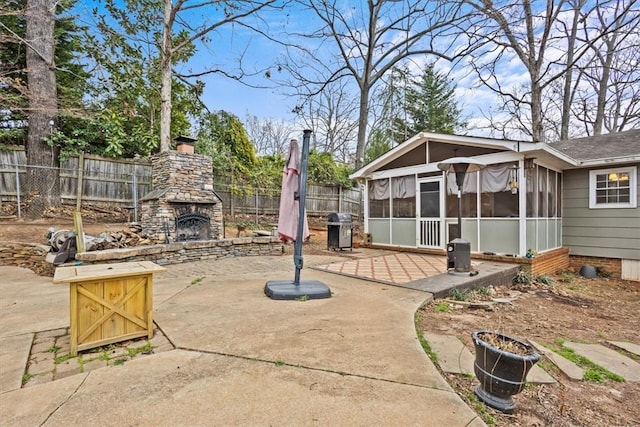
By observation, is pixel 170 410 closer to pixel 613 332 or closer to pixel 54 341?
pixel 54 341

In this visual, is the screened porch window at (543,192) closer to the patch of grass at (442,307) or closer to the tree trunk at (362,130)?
the patch of grass at (442,307)

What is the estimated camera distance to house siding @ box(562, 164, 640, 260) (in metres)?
6.69

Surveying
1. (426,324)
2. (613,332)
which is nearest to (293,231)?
(426,324)

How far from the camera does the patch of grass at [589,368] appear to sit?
7.06 feet

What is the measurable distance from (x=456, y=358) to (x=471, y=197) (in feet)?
18.8

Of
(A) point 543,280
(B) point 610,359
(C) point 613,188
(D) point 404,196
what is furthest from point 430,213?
(B) point 610,359

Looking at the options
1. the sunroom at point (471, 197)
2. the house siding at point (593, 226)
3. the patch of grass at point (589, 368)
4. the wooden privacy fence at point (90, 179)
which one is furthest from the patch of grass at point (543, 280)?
the wooden privacy fence at point (90, 179)

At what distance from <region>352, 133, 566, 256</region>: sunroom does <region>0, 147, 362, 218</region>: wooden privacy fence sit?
5101 millimetres

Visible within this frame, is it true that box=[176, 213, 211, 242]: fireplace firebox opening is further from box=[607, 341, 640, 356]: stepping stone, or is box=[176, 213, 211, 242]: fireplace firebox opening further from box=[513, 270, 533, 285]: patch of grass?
box=[607, 341, 640, 356]: stepping stone

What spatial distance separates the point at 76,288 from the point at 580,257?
9.94 m

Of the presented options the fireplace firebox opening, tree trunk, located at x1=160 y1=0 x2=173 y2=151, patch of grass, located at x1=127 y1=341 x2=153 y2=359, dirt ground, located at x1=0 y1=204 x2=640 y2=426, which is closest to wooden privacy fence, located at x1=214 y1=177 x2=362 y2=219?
tree trunk, located at x1=160 y1=0 x2=173 y2=151

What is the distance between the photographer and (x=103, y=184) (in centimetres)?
916

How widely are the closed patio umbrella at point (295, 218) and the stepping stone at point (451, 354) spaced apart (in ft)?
4.84

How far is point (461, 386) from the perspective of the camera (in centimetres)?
184
